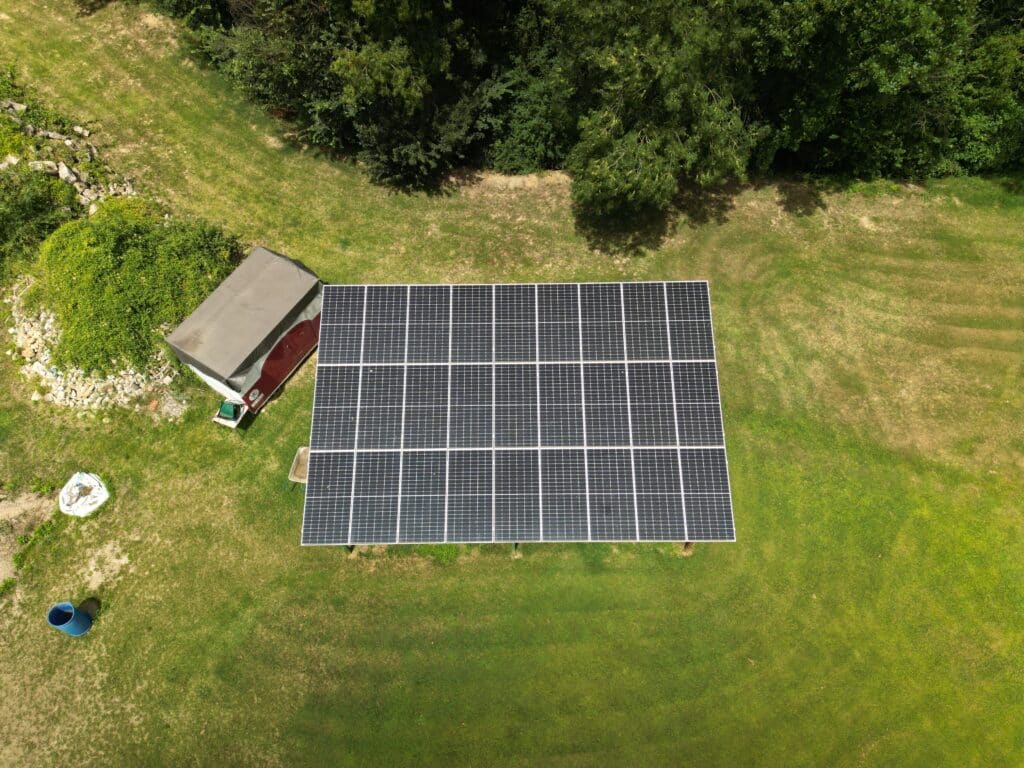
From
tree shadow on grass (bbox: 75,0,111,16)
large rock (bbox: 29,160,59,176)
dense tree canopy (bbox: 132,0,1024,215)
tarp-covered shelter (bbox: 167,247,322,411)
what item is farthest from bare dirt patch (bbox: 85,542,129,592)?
tree shadow on grass (bbox: 75,0,111,16)

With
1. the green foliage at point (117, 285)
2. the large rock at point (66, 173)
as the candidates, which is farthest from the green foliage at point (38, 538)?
the large rock at point (66, 173)

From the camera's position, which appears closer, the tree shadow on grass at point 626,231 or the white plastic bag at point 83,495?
the white plastic bag at point 83,495

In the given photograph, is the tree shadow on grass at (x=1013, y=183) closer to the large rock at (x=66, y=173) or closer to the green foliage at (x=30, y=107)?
the large rock at (x=66, y=173)

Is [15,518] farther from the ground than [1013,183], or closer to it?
closer to it

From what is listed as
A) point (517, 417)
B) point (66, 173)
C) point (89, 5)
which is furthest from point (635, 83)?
point (89, 5)

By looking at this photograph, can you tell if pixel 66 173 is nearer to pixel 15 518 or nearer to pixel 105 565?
pixel 15 518

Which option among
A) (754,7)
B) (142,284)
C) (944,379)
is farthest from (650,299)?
(142,284)
